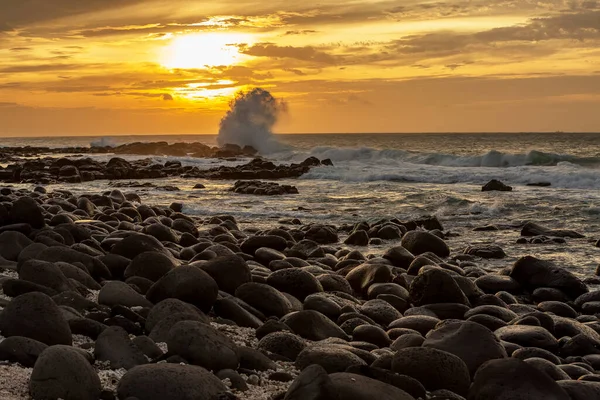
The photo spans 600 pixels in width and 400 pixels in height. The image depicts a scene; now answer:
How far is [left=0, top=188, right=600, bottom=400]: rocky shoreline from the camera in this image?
12.4ft

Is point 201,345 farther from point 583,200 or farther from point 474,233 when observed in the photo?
point 583,200

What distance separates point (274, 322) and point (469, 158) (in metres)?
36.1

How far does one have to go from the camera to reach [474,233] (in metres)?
13.9

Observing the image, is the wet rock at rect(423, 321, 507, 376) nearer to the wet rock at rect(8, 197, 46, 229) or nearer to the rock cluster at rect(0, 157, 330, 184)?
the wet rock at rect(8, 197, 46, 229)

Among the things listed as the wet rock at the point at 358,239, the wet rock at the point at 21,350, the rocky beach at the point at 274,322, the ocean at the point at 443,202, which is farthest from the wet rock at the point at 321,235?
the wet rock at the point at 21,350

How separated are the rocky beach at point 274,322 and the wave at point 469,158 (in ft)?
92.8

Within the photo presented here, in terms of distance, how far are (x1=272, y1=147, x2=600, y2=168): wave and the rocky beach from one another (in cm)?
2828

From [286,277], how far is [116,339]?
2758 millimetres

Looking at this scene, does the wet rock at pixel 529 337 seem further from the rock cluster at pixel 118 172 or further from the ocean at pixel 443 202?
the rock cluster at pixel 118 172

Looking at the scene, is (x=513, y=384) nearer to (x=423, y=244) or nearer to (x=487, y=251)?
(x=423, y=244)

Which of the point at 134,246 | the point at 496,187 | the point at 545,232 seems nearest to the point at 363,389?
the point at 134,246

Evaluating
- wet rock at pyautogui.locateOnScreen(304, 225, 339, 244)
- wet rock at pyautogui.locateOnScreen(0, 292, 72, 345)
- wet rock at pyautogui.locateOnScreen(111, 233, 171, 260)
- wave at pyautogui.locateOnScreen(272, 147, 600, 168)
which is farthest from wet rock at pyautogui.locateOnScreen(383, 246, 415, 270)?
wave at pyautogui.locateOnScreen(272, 147, 600, 168)

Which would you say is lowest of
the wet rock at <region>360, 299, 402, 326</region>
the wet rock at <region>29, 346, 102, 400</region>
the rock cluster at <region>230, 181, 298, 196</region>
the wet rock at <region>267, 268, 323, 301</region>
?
the rock cluster at <region>230, 181, 298, 196</region>

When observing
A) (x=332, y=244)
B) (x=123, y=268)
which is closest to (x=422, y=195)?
(x=332, y=244)
